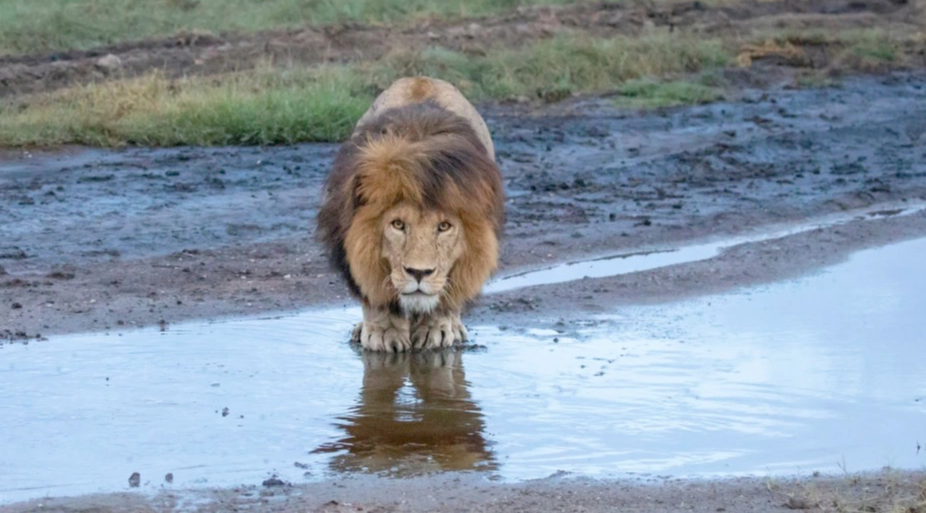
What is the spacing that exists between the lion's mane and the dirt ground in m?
1.00

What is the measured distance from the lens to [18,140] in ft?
33.8

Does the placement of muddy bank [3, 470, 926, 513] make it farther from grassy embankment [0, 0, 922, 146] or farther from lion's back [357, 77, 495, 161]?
grassy embankment [0, 0, 922, 146]

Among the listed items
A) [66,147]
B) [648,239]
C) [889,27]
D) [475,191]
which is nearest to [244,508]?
[475,191]

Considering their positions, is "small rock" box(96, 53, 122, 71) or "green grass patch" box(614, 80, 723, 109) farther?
"green grass patch" box(614, 80, 723, 109)

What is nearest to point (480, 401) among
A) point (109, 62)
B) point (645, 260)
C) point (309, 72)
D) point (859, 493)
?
point (859, 493)

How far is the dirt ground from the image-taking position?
4137mm

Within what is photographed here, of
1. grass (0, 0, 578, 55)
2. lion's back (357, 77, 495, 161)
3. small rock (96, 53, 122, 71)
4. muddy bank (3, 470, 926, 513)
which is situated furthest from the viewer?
grass (0, 0, 578, 55)

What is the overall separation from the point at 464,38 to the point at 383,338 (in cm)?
1018

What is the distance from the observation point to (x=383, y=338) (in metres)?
5.92

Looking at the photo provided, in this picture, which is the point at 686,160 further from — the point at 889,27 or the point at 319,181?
the point at 889,27

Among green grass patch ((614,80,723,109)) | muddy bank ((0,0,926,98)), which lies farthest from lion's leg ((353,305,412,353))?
green grass patch ((614,80,723,109))

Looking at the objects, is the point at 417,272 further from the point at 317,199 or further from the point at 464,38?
the point at 464,38

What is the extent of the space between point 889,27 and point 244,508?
1634cm

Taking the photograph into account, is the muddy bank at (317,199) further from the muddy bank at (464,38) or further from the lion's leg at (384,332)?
the muddy bank at (464,38)
